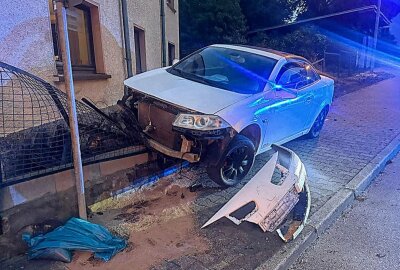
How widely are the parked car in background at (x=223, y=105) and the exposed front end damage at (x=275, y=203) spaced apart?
2.27 feet

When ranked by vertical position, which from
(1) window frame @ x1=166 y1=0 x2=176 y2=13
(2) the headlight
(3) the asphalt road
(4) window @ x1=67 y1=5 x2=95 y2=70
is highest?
(1) window frame @ x1=166 y1=0 x2=176 y2=13

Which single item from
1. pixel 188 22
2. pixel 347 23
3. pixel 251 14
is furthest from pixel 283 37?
pixel 347 23

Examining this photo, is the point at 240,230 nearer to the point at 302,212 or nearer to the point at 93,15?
the point at 302,212

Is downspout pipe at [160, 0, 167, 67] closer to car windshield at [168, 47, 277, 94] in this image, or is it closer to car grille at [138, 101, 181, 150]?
car windshield at [168, 47, 277, 94]

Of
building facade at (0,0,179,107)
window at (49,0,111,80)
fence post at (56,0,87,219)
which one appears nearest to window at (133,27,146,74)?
building facade at (0,0,179,107)

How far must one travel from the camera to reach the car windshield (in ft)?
15.2

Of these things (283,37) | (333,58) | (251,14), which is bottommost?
(333,58)

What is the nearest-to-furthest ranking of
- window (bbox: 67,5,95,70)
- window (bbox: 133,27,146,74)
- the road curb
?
the road curb < window (bbox: 67,5,95,70) < window (bbox: 133,27,146,74)

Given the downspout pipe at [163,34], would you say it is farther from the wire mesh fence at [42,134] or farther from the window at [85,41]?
the wire mesh fence at [42,134]

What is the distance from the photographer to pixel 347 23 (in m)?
25.3

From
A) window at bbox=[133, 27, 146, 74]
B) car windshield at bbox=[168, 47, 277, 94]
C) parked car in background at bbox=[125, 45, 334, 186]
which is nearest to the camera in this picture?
parked car in background at bbox=[125, 45, 334, 186]

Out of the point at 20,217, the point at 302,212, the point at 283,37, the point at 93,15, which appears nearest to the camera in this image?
the point at 20,217

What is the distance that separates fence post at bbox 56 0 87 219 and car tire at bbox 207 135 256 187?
1.52m

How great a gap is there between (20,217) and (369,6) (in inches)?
986
